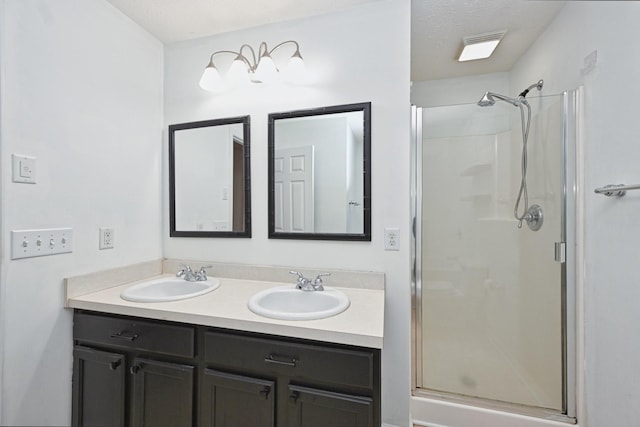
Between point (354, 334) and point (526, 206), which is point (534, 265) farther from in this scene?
point (354, 334)

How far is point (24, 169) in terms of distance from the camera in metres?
1.05

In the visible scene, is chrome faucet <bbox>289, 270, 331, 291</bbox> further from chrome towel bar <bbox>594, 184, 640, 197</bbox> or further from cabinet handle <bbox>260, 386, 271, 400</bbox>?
chrome towel bar <bbox>594, 184, 640, 197</bbox>

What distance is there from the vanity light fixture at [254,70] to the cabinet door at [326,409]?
56.4 inches

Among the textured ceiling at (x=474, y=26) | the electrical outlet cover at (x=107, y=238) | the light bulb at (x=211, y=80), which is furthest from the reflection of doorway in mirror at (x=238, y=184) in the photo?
the textured ceiling at (x=474, y=26)

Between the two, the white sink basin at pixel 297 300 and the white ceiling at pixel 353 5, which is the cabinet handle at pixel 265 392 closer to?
the white sink basin at pixel 297 300

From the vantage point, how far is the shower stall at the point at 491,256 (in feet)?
4.76

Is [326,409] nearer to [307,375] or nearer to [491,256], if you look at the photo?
[307,375]

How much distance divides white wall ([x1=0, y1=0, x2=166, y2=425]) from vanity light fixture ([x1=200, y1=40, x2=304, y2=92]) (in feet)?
1.39

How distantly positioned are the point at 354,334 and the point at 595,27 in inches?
50.5

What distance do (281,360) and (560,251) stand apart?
4.77 ft

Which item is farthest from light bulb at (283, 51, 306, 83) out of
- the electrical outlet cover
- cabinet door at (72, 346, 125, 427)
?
cabinet door at (72, 346, 125, 427)

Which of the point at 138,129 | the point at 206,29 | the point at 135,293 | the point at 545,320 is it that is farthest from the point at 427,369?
the point at 206,29

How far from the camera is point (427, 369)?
5.22 ft

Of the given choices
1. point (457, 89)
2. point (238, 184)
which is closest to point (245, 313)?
point (238, 184)
